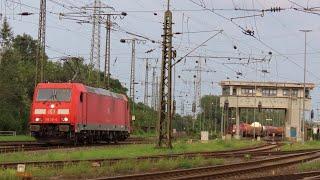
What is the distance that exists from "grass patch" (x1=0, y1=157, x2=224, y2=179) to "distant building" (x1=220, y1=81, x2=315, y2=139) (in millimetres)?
76219

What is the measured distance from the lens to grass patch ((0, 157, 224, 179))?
19859mm

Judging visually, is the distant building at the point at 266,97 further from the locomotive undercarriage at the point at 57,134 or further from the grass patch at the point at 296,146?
the locomotive undercarriage at the point at 57,134

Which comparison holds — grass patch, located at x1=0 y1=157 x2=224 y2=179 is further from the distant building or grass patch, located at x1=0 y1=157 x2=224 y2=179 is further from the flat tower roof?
the flat tower roof

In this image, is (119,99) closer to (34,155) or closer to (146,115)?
(34,155)

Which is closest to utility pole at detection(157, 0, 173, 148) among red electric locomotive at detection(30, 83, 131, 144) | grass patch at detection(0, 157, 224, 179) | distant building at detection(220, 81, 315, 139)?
red electric locomotive at detection(30, 83, 131, 144)

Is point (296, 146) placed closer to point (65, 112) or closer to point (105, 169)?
point (65, 112)

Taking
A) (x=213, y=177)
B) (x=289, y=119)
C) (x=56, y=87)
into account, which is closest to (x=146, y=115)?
(x=289, y=119)

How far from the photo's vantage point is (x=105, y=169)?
22141mm

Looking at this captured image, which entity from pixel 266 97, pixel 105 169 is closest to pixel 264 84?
pixel 266 97

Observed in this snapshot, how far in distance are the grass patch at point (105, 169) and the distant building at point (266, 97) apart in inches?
3001

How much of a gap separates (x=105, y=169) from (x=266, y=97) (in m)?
84.4

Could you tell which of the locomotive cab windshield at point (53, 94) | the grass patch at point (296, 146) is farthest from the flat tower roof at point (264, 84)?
the locomotive cab windshield at point (53, 94)

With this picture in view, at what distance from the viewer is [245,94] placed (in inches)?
4129

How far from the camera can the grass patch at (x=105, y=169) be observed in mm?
19859
